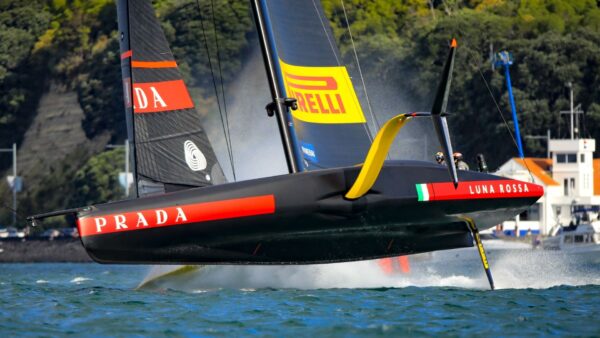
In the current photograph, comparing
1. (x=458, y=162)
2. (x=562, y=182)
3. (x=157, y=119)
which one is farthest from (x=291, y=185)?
(x=562, y=182)

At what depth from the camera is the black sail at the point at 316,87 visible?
18.6 meters

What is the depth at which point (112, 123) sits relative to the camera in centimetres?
7394

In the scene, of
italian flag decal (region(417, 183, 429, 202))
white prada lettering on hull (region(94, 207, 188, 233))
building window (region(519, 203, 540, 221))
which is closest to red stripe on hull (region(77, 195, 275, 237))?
white prada lettering on hull (region(94, 207, 188, 233))

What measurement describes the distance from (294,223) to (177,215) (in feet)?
4.63

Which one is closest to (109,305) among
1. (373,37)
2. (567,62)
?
(567,62)

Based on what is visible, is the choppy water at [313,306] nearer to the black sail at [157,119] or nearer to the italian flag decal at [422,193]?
the italian flag decal at [422,193]

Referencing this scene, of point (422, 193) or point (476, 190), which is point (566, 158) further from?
point (422, 193)

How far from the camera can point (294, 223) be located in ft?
55.8

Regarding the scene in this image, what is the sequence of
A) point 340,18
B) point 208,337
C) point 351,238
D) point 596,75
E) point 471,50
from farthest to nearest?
point 340,18 → point 471,50 → point 596,75 → point 351,238 → point 208,337

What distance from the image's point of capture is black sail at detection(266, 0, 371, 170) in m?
18.6

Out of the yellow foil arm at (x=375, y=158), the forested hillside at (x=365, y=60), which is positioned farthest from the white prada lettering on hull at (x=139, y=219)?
the forested hillside at (x=365, y=60)

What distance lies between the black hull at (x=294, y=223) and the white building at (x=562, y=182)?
35.6 m

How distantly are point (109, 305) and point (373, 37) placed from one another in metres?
53.9

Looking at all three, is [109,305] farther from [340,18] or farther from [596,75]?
[340,18]
